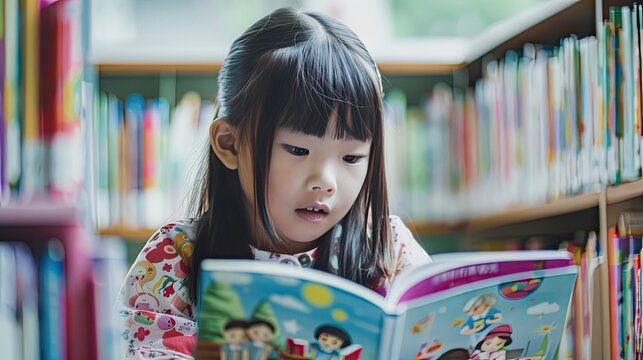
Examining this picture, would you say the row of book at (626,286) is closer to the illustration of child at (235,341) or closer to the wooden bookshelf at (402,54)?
the wooden bookshelf at (402,54)

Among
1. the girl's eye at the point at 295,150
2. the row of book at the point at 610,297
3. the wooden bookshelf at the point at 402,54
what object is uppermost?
the wooden bookshelf at the point at 402,54

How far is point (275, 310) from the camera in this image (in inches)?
38.4

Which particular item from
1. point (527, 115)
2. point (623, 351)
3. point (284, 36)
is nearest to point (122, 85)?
point (527, 115)

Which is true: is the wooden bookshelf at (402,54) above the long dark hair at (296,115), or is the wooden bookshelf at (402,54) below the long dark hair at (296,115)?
above

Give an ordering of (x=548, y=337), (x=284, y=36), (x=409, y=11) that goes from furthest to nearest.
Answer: (x=409, y=11), (x=284, y=36), (x=548, y=337)

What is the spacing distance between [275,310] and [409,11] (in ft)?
7.33

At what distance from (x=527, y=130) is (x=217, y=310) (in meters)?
1.23

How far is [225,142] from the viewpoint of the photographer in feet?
4.20

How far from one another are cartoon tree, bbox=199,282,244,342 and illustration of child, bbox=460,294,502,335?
0.92 ft

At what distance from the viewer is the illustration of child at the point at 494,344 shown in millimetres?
1097

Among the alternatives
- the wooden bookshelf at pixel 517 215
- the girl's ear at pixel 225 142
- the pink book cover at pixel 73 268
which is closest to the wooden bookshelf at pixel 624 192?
the wooden bookshelf at pixel 517 215

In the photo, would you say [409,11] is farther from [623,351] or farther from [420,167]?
[623,351]

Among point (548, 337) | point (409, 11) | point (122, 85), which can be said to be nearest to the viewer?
point (548, 337)

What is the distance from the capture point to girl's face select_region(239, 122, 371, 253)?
4.07 ft
